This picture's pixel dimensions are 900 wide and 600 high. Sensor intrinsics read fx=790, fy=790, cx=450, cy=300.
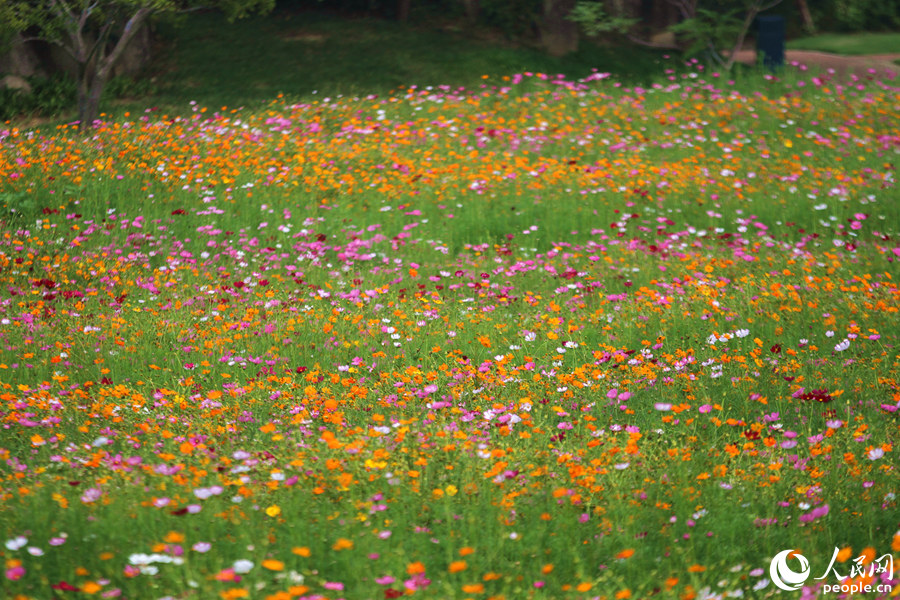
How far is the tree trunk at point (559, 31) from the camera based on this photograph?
17.9 m

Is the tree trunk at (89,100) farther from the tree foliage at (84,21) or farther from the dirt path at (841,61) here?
the dirt path at (841,61)

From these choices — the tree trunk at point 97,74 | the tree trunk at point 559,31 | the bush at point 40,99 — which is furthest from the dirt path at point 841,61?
the bush at point 40,99

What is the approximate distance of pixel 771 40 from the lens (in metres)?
16.0

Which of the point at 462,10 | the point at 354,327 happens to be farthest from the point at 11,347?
the point at 462,10

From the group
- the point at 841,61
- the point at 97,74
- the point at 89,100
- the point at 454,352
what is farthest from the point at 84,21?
the point at 841,61

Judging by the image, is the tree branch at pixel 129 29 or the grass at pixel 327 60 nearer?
the tree branch at pixel 129 29

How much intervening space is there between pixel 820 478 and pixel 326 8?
20.0 meters

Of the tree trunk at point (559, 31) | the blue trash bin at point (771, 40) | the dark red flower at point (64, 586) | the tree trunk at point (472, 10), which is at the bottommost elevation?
Answer: the dark red flower at point (64, 586)

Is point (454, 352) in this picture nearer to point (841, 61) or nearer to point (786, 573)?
point (786, 573)

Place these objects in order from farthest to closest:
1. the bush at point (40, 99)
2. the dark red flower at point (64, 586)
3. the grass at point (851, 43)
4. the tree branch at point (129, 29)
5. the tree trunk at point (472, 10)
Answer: the grass at point (851, 43), the tree trunk at point (472, 10), the bush at point (40, 99), the tree branch at point (129, 29), the dark red flower at point (64, 586)

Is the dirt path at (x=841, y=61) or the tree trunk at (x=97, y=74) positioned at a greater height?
the tree trunk at (x=97, y=74)

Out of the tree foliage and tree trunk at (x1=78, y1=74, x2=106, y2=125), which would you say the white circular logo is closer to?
the tree foliage

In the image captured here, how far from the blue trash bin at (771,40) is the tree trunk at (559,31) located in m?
4.02

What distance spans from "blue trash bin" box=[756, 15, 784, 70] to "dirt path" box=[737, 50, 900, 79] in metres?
0.58
